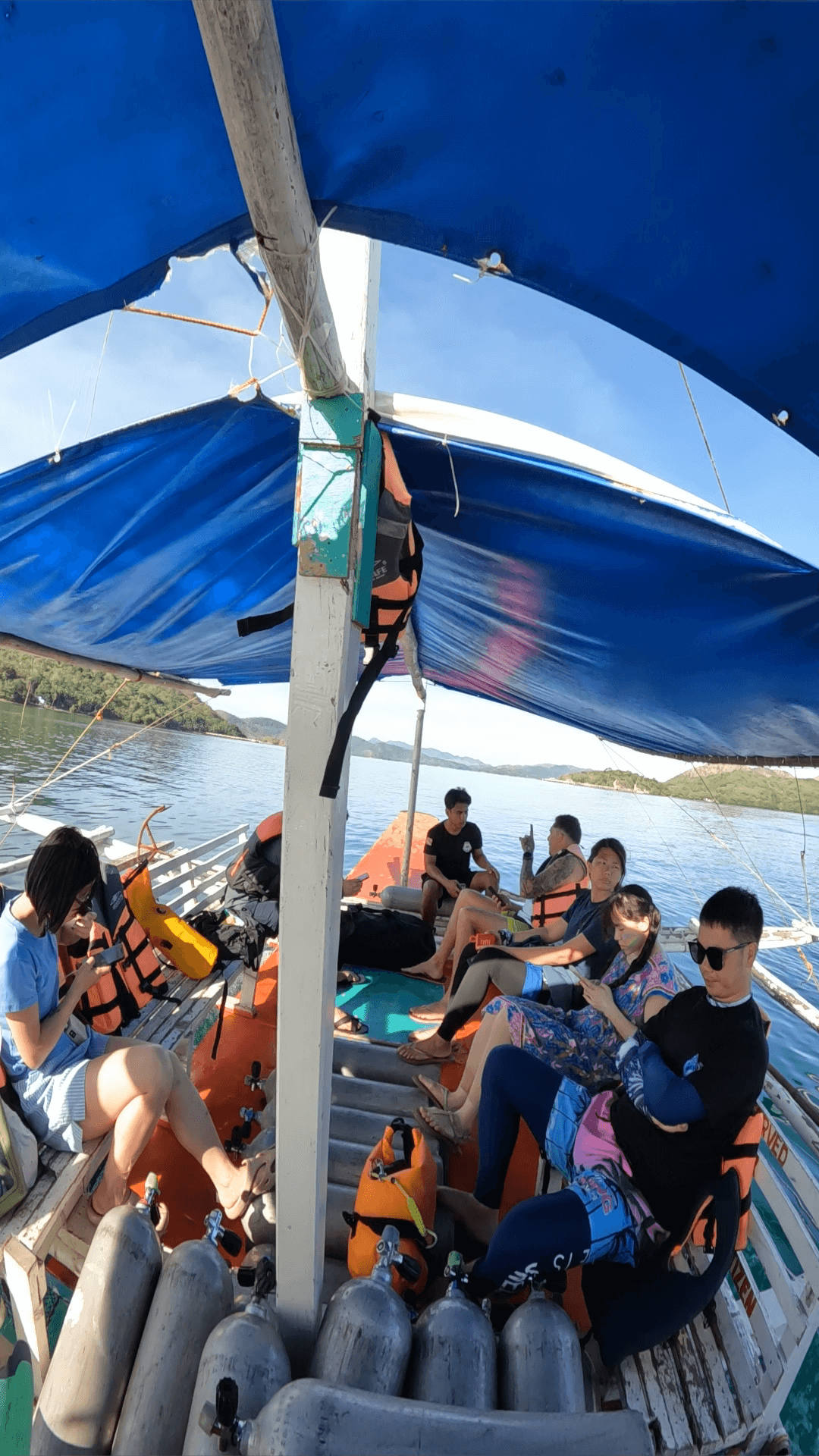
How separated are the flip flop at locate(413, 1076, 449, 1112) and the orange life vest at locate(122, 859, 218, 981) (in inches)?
60.6

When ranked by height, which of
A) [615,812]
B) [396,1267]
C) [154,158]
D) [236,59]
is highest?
[154,158]

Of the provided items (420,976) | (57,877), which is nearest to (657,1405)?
(57,877)

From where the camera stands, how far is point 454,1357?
1.54 m

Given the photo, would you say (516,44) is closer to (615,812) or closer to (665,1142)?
(665,1142)

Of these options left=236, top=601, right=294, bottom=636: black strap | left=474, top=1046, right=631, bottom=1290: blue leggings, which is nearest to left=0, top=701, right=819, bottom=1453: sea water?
left=236, top=601, right=294, bottom=636: black strap

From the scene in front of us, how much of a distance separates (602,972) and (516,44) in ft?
11.4

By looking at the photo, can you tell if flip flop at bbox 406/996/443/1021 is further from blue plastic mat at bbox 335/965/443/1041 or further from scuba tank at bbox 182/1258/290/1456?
scuba tank at bbox 182/1258/290/1456

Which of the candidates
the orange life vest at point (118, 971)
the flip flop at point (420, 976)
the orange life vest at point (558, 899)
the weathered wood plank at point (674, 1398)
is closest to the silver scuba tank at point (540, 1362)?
the weathered wood plank at point (674, 1398)

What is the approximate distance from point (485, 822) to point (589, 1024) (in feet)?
91.4

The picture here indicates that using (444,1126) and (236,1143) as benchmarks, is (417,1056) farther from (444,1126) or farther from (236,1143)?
(236,1143)

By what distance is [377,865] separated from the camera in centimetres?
909

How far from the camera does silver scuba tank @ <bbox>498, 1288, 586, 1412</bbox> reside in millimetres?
1521

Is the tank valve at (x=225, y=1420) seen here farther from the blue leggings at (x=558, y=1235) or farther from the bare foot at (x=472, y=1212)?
the bare foot at (x=472, y=1212)

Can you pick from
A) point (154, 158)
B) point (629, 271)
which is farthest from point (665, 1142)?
point (154, 158)
